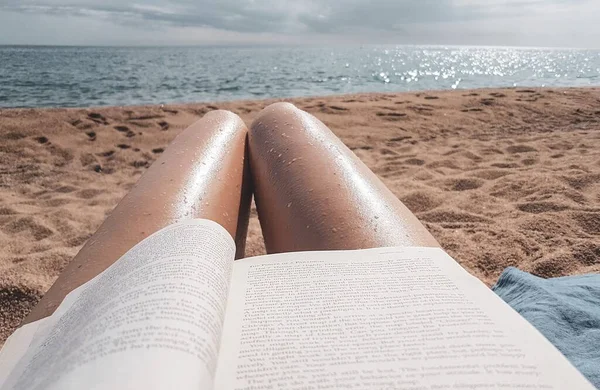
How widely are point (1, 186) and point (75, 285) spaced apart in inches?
78.3

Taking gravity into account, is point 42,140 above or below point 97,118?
below

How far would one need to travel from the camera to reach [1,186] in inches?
86.7

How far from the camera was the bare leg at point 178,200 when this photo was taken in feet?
2.24

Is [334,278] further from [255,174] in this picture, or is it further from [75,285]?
[255,174]

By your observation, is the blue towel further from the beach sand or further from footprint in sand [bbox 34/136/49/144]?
footprint in sand [bbox 34/136/49/144]

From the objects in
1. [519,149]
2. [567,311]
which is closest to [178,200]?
[567,311]

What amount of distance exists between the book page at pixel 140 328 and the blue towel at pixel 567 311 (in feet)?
1.54

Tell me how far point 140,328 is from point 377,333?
0.81 ft

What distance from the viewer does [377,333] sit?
46 centimetres

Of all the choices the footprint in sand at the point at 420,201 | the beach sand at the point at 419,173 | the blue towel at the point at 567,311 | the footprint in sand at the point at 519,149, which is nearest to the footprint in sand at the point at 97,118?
the beach sand at the point at 419,173

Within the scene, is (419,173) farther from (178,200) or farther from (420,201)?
(178,200)

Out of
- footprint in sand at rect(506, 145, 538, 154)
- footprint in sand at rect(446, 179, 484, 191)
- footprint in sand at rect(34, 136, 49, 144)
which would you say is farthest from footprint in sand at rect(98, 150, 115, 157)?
footprint in sand at rect(506, 145, 538, 154)

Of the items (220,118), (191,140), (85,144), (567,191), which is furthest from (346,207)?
(85,144)

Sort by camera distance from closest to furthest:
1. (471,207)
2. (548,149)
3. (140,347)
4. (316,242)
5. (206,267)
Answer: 1. (140,347)
2. (206,267)
3. (316,242)
4. (471,207)
5. (548,149)
